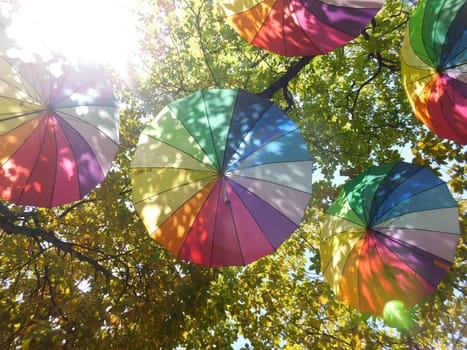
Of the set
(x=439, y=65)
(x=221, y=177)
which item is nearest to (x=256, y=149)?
(x=221, y=177)

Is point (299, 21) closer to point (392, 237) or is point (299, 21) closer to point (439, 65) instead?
point (439, 65)

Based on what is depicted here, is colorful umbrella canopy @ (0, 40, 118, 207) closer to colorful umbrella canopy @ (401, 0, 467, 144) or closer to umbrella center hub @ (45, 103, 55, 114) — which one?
umbrella center hub @ (45, 103, 55, 114)

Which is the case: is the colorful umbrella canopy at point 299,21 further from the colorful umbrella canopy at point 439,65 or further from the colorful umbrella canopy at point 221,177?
the colorful umbrella canopy at point 221,177

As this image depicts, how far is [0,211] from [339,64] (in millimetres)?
7268

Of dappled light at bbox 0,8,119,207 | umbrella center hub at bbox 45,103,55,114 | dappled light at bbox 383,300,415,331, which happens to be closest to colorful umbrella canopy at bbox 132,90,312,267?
dappled light at bbox 0,8,119,207

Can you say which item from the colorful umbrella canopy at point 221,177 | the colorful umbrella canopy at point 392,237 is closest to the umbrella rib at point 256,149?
the colorful umbrella canopy at point 221,177

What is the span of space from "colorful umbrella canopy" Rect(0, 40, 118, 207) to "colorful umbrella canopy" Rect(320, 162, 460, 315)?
3334 mm

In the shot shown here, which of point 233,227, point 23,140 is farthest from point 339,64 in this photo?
point 23,140

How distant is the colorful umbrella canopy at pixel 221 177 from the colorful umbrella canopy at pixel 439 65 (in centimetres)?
151

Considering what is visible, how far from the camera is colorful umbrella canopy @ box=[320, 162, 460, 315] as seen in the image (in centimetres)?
329

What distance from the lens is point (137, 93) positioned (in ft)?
25.2

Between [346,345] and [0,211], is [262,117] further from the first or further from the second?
[346,345]

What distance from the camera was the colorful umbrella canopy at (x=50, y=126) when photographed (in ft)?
10.9

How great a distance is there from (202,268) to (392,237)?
3.29 metres
